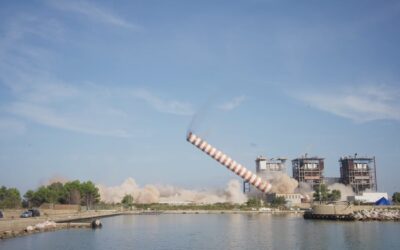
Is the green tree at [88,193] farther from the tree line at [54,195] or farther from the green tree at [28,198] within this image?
the green tree at [28,198]

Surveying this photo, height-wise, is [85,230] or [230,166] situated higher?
[230,166]

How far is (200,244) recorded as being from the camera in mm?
52000

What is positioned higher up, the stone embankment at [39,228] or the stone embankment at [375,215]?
the stone embankment at [39,228]

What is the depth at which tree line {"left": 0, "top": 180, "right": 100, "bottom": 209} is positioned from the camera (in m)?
122

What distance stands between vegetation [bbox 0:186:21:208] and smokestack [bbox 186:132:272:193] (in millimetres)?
82788

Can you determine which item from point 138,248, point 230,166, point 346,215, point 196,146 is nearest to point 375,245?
point 230,166

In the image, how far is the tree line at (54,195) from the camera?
401ft

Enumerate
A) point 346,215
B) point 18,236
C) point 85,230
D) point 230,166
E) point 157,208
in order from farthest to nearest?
1. point 157,208
2. point 346,215
3. point 85,230
4. point 18,236
5. point 230,166

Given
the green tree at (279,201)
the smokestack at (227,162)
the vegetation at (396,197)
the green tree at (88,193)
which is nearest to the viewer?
the smokestack at (227,162)

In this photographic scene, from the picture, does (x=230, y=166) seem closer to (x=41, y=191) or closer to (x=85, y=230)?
(x=85, y=230)

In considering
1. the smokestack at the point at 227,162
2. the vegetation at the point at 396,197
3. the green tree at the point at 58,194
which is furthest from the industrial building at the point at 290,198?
the smokestack at the point at 227,162

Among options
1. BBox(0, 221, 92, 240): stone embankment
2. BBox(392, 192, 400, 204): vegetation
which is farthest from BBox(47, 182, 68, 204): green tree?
BBox(392, 192, 400, 204): vegetation

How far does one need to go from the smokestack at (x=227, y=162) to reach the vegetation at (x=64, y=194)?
88.7 meters

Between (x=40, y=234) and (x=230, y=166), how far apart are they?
29.7 metres
